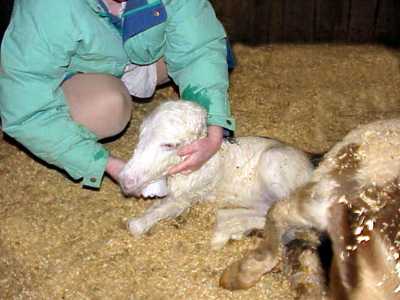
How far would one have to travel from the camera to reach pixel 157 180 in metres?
2.89

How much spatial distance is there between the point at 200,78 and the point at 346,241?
1.13 meters

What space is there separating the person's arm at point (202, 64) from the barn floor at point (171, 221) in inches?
15.0

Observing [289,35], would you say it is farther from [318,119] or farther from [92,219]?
[92,219]

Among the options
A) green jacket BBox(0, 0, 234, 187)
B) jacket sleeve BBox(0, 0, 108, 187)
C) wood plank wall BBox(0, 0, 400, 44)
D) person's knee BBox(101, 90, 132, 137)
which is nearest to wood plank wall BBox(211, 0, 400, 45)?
wood plank wall BBox(0, 0, 400, 44)

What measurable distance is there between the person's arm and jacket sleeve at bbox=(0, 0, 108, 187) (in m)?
0.39

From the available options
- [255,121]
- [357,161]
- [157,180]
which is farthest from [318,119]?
[357,161]

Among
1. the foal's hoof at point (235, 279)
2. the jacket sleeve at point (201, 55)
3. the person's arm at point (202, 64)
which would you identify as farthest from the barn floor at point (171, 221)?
the jacket sleeve at point (201, 55)

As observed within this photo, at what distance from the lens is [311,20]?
166 inches

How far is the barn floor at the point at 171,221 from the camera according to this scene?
285 centimetres

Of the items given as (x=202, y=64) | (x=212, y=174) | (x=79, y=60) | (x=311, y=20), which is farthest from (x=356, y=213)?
(x=311, y=20)

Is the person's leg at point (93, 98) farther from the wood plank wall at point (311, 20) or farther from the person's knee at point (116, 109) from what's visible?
the wood plank wall at point (311, 20)

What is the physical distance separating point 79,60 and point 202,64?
0.52 m

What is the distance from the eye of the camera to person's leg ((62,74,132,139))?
3.13 metres

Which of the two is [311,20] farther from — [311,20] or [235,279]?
[235,279]
